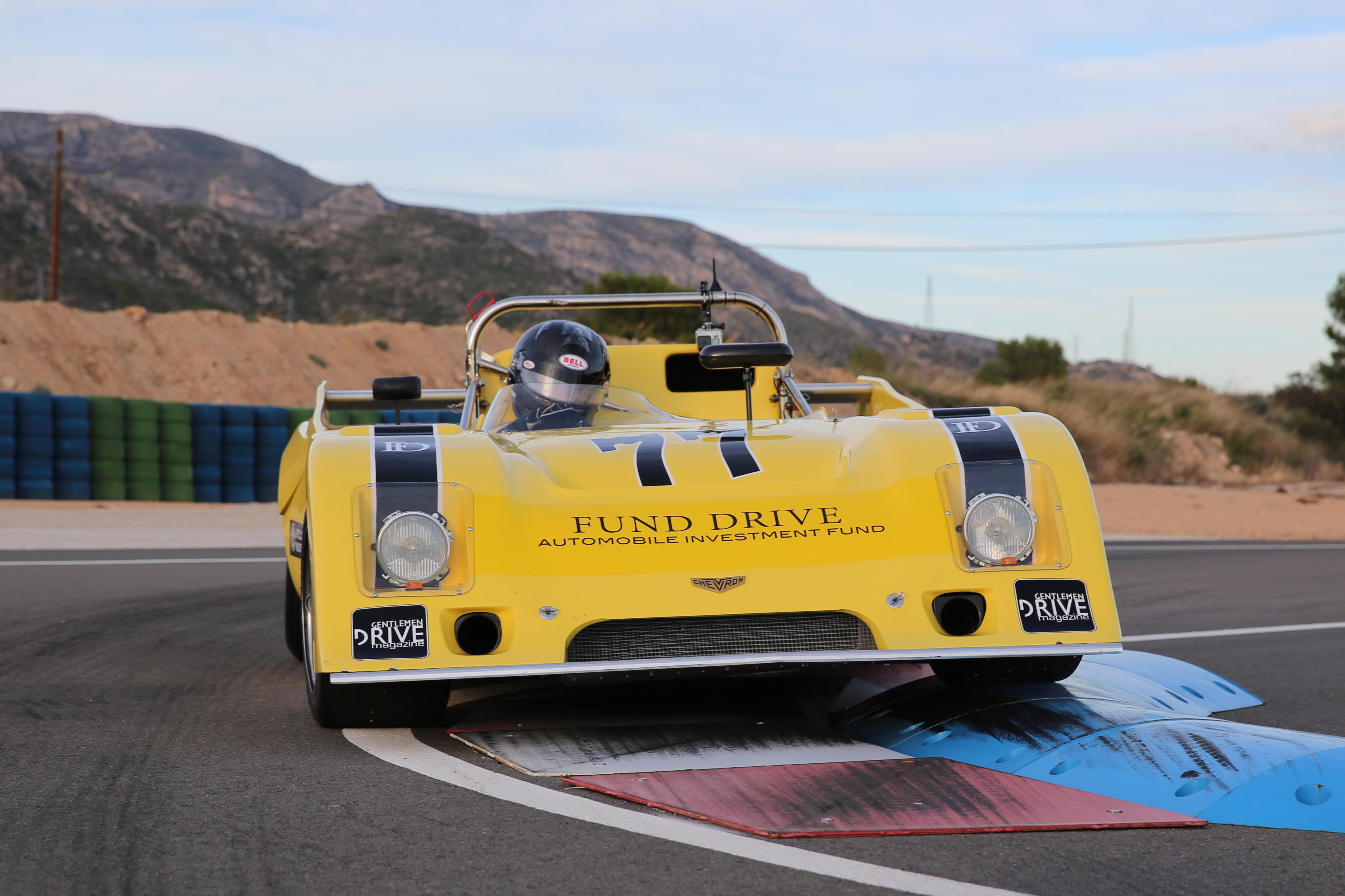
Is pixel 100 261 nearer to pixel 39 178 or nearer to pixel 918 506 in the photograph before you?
pixel 39 178

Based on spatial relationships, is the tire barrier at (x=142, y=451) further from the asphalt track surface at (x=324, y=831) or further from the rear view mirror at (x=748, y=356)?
the rear view mirror at (x=748, y=356)

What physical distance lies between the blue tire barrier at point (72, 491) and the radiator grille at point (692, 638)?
14268 millimetres

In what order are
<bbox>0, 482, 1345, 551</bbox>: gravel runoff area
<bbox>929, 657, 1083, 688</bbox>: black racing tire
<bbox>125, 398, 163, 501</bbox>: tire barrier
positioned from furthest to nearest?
1. <bbox>125, 398, 163, 501</bbox>: tire barrier
2. <bbox>0, 482, 1345, 551</bbox>: gravel runoff area
3. <bbox>929, 657, 1083, 688</bbox>: black racing tire

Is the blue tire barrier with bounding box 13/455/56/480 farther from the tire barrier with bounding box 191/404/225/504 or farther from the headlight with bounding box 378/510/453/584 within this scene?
the headlight with bounding box 378/510/453/584

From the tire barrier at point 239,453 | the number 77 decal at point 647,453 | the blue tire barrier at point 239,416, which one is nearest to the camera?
the number 77 decal at point 647,453

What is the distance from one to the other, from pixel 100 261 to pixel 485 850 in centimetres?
6123

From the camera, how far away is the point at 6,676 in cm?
512

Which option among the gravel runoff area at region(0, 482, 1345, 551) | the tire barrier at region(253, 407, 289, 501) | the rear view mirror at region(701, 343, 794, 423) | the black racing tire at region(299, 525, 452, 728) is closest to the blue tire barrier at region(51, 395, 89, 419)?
the gravel runoff area at region(0, 482, 1345, 551)

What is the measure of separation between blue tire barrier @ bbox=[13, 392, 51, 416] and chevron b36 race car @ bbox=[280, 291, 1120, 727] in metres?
13.0

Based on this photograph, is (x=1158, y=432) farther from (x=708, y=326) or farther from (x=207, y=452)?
(x=708, y=326)

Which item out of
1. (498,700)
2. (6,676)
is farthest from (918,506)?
(6,676)

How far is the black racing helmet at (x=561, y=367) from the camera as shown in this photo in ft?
18.8

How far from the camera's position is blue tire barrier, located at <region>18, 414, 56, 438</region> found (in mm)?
15914

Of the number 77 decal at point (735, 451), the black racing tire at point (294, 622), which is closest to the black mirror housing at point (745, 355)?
the number 77 decal at point (735, 451)
